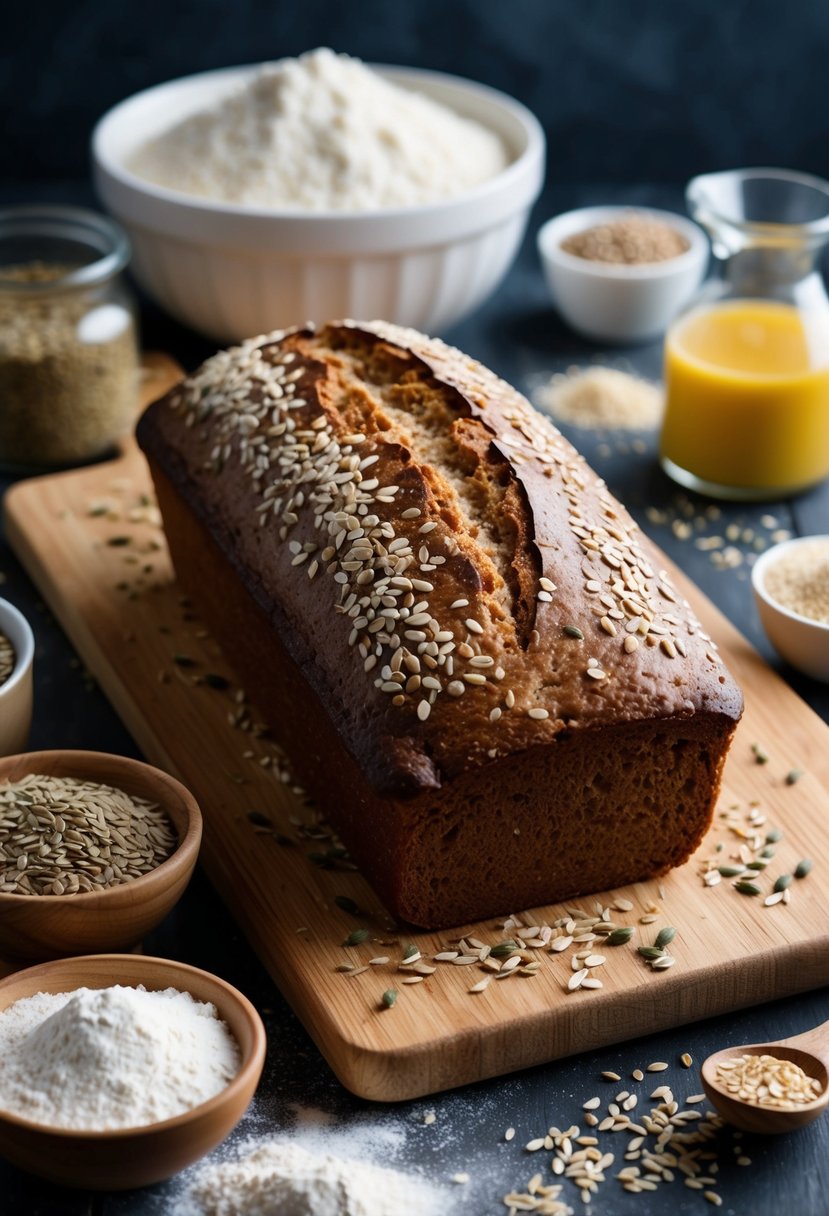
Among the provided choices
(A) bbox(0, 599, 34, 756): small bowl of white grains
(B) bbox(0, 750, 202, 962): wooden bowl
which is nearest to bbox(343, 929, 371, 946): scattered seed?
(B) bbox(0, 750, 202, 962): wooden bowl

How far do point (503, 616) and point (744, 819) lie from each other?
60cm

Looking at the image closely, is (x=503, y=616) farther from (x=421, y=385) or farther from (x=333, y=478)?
(x=421, y=385)

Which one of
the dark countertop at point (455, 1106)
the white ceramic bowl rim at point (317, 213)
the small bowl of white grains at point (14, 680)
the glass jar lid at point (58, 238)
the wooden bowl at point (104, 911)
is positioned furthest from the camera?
the glass jar lid at point (58, 238)

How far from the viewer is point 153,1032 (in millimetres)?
1934

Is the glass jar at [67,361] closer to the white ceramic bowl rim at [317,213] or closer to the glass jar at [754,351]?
the white ceramic bowl rim at [317,213]

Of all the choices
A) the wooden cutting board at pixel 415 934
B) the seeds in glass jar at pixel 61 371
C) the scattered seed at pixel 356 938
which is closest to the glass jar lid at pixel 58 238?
the seeds in glass jar at pixel 61 371

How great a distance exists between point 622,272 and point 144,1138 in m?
2.84

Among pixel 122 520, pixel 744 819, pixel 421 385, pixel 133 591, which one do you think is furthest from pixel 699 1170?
pixel 122 520

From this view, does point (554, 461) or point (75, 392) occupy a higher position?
point (554, 461)

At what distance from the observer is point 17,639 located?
2605 millimetres

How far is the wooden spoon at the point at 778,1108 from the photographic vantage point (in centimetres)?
201

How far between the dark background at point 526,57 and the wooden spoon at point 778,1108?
11.5 ft

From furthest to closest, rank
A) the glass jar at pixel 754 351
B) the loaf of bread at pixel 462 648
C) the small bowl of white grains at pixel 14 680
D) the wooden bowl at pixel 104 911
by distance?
the glass jar at pixel 754 351
the small bowl of white grains at pixel 14 680
the loaf of bread at pixel 462 648
the wooden bowl at pixel 104 911

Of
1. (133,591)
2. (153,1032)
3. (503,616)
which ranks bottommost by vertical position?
(133,591)
